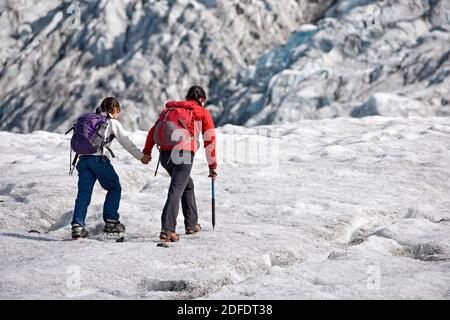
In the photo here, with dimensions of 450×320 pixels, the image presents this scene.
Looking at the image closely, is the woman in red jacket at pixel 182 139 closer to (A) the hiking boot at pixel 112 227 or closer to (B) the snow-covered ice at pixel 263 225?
(B) the snow-covered ice at pixel 263 225

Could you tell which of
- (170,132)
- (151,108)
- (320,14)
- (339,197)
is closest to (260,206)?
(339,197)

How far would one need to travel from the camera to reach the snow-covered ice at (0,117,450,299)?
203 inches

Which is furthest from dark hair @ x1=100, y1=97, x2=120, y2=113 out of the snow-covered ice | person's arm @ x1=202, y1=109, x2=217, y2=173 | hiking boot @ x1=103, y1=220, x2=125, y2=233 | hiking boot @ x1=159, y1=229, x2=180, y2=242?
hiking boot @ x1=159, y1=229, x2=180, y2=242

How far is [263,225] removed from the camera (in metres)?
7.58

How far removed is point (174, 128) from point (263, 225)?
183cm

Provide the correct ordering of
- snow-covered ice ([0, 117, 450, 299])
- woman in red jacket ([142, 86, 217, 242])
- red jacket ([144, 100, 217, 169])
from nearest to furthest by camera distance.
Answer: snow-covered ice ([0, 117, 450, 299])
woman in red jacket ([142, 86, 217, 242])
red jacket ([144, 100, 217, 169])

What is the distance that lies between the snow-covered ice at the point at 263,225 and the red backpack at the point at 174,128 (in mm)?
1158

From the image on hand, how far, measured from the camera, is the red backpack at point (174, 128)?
6730 millimetres

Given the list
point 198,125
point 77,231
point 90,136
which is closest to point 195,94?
point 198,125

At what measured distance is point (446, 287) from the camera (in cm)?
513

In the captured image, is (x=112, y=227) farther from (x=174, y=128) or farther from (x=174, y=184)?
(x=174, y=128)

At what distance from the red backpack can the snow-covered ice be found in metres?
1.16

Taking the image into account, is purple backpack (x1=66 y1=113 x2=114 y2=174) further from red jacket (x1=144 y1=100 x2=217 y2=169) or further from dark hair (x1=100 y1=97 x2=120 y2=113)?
red jacket (x1=144 y1=100 x2=217 y2=169)

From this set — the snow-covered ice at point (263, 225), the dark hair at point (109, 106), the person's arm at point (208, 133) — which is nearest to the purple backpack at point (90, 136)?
the dark hair at point (109, 106)
